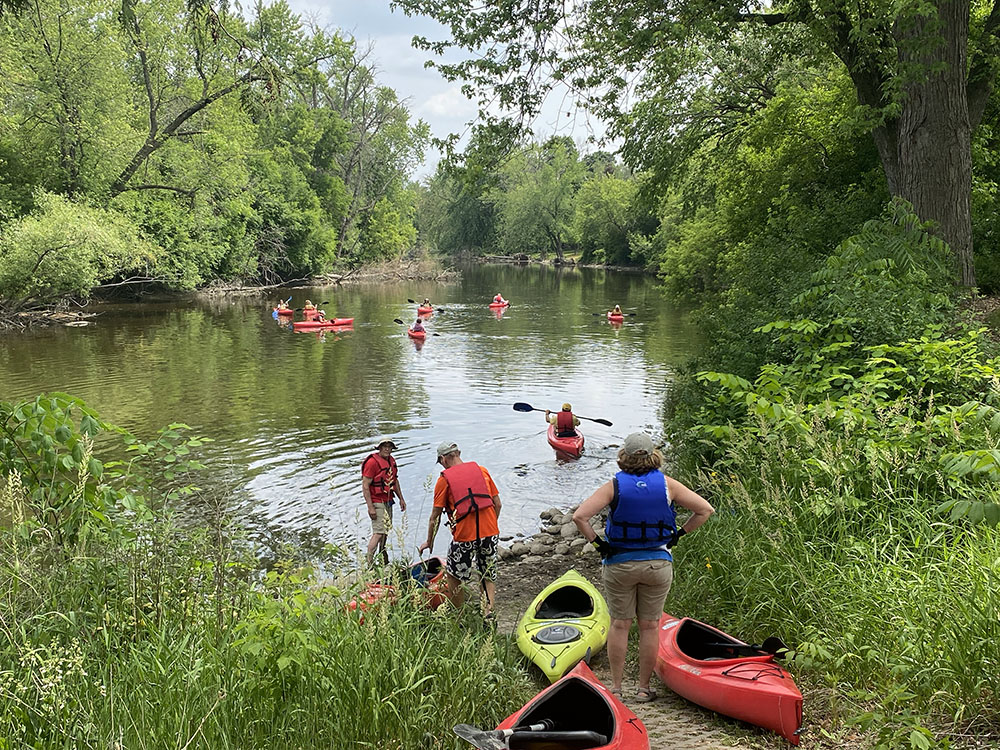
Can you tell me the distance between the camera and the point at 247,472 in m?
10.8

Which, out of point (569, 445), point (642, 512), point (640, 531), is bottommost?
point (569, 445)

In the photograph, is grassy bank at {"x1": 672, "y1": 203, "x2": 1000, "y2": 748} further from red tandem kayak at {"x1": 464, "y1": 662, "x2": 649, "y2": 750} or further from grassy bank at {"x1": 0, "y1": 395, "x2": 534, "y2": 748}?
grassy bank at {"x1": 0, "y1": 395, "x2": 534, "y2": 748}

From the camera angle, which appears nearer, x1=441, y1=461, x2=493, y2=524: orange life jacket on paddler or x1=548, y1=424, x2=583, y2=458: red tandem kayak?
x1=441, y1=461, x2=493, y2=524: orange life jacket on paddler

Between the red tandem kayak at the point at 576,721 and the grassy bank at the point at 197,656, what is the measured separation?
0.25 m

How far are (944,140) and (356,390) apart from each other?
41.7 feet

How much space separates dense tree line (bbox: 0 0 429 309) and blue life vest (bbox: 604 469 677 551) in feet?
45.4

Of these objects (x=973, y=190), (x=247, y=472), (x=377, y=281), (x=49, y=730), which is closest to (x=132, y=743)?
(x=49, y=730)

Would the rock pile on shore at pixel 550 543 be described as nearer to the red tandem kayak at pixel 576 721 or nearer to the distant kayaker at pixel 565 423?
the distant kayaker at pixel 565 423

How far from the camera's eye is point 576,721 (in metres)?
3.54

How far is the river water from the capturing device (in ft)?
34.2

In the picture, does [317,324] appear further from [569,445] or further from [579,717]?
[579,717]

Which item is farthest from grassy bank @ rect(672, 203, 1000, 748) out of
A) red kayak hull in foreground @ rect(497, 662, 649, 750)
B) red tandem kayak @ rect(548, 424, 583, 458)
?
red tandem kayak @ rect(548, 424, 583, 458)

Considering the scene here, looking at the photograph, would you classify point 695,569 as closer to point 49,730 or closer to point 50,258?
point 49,730

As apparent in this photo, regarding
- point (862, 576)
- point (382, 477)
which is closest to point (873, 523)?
point (862, 576)
